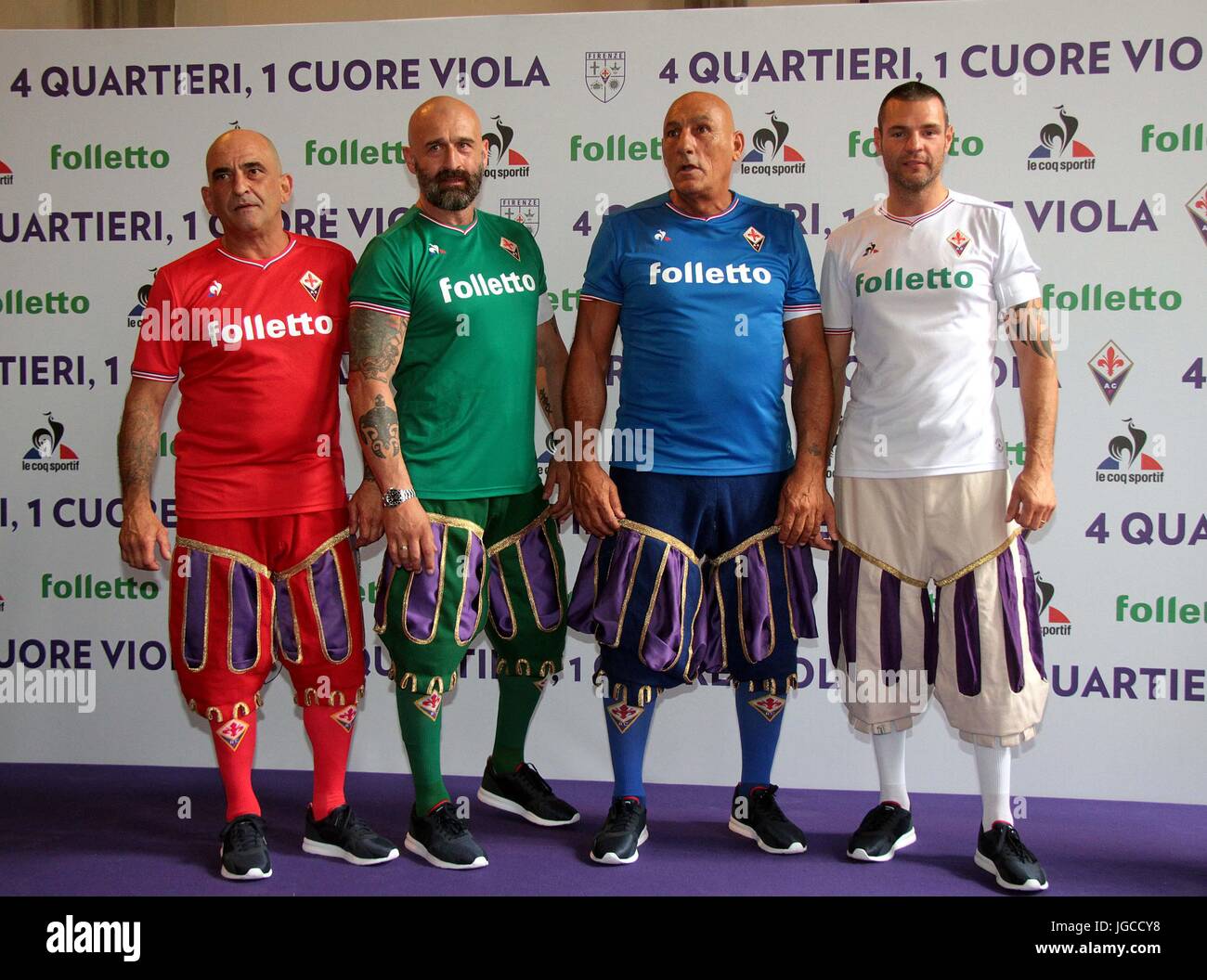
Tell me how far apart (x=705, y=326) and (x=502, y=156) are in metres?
1.15

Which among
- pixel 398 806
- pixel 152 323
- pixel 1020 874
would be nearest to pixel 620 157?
pixel 152 323

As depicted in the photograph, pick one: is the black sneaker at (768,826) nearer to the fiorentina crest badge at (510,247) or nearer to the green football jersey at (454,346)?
the green football jersey at (454,346)

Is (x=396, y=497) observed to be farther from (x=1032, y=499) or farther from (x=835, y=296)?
(x=1032, y=499)

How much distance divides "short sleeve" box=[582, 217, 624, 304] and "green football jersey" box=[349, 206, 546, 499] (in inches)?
6.7

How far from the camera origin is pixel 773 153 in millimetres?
3307

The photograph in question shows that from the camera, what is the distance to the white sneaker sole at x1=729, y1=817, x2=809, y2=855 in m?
2.70

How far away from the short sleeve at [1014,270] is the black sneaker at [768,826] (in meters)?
1.37

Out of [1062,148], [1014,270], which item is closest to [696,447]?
[1014,270]

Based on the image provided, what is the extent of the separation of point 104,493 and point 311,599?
1361mm

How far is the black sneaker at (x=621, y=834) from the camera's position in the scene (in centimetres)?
262

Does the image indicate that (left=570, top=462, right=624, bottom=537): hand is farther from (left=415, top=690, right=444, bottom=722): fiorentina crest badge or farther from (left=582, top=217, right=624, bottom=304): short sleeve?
(left=415, top=690, right=444, bottom=722): fiorentina crest badge

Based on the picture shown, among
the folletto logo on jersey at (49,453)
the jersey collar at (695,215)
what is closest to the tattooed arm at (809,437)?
the jersey collar at (695,215)

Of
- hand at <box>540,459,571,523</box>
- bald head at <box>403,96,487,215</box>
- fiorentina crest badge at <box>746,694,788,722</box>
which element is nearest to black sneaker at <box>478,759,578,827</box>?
fiorentina crest badge at <box>746,694,788,722</box>

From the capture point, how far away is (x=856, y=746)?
11.0 feet
